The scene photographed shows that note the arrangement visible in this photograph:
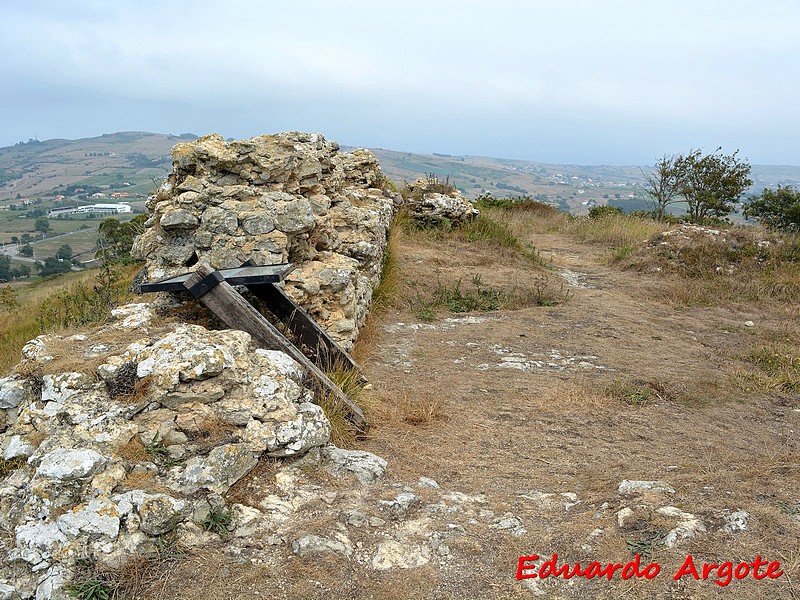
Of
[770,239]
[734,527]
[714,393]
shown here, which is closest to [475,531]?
[734,527]

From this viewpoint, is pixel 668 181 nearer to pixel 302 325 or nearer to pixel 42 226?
pixel 302 325

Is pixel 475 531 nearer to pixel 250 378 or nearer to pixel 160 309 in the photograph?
pixel 250 378

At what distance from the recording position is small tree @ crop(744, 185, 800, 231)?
18422 mm

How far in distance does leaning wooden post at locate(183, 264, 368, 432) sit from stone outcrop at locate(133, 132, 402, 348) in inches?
58.3

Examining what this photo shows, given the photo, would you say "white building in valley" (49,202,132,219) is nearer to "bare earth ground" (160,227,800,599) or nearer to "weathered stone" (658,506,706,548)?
"bare earth ground" (160,227,800,599)

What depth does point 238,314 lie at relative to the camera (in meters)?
4.88

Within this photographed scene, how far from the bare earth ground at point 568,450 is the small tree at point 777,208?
10.8 meters

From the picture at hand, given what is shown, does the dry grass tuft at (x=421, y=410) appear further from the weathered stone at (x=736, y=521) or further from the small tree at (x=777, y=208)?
the small tree at (x=777, y=208)

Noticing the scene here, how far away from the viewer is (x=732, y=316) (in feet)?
32.2

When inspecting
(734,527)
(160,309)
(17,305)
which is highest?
(160,309)

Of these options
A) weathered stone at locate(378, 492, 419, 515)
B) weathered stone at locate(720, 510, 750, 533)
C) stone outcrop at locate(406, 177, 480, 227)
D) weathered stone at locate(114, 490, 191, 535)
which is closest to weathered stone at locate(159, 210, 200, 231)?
weathered stone at locate(114, 490, 191, 535)

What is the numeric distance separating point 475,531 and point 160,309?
3.77 metres

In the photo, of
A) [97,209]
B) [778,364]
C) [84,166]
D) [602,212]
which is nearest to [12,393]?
[778,364]

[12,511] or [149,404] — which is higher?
[149,404]
